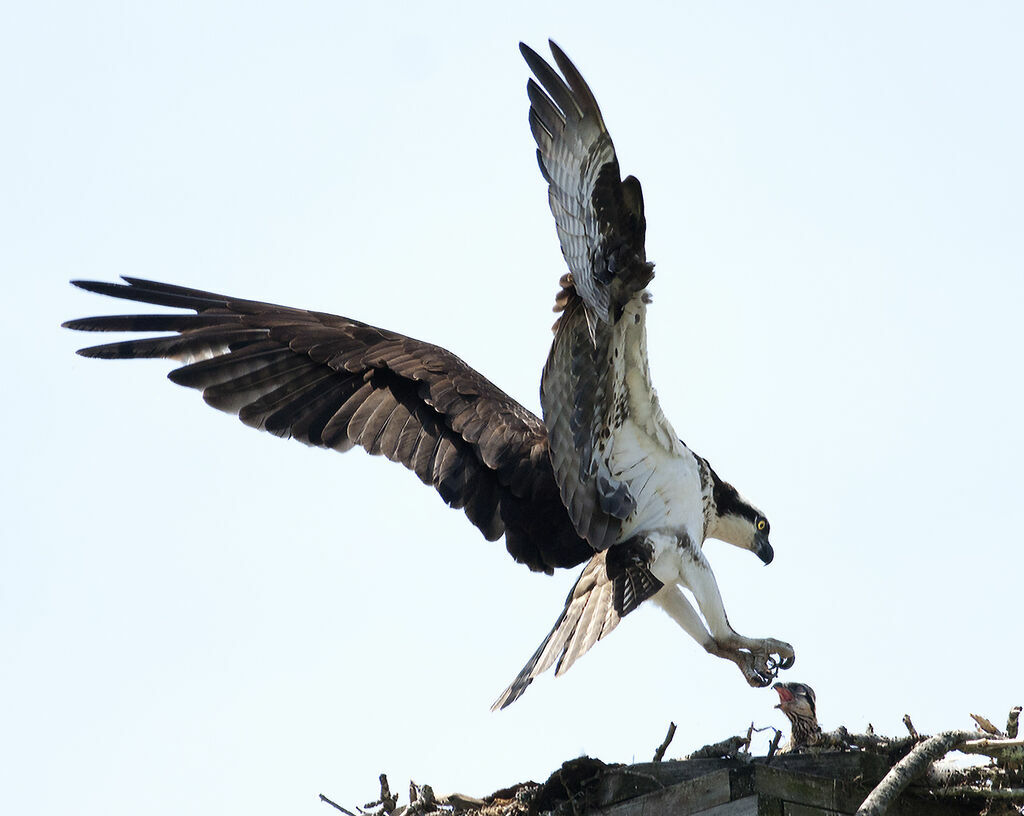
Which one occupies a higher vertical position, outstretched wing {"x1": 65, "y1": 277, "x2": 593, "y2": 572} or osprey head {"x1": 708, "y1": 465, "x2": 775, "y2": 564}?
outstretched wing {"x1": 65, "y1": 277, "x2": 593, "y2": 572}

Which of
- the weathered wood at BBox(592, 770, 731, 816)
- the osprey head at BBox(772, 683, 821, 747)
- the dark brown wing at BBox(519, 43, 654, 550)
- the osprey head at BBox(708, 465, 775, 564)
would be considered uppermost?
the dark brown wing at BBox(519, 43, 654, 550)

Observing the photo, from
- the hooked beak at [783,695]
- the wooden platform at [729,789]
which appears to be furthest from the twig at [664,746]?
the hooked beak at [783,695]

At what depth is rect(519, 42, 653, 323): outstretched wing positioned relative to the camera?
503cm

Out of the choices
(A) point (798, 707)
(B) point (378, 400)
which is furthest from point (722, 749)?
(B) point (378, 400)

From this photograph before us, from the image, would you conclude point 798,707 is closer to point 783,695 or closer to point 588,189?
point 783,695

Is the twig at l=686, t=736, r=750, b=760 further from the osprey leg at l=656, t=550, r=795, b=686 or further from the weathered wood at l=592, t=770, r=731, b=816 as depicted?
the osprey leg at l=656, t=550, r=795, b=686

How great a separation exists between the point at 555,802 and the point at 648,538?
4.57ft

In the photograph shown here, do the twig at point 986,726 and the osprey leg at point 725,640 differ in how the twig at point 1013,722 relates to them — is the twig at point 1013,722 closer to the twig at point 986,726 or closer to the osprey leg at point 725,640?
the twig at point 986,726

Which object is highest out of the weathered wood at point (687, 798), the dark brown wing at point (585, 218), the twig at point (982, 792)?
the dark brown wing at point (585, 218)

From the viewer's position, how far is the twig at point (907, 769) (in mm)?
4059

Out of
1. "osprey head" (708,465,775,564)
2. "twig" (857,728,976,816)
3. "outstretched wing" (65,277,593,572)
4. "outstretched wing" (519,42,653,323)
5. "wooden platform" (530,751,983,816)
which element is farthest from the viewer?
"osprey head" (708,465,775,564)

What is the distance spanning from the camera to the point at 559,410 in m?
5.47

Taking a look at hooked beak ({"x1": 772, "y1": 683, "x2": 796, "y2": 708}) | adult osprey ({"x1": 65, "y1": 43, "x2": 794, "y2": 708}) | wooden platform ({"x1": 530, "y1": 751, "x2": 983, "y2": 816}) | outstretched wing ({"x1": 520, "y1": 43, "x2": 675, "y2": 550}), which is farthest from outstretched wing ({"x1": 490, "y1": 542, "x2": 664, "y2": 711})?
wooden platform ({"x1": 530, "y1": 751, "x2": 983, "y2": 816})

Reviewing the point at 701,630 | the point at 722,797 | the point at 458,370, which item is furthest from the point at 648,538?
the point at 722,797
